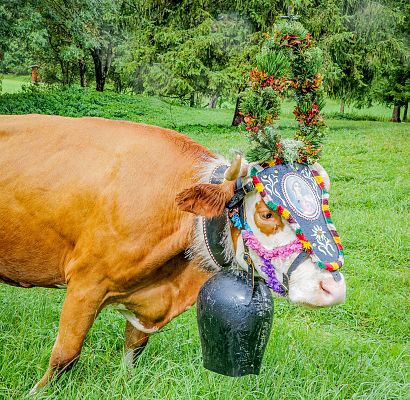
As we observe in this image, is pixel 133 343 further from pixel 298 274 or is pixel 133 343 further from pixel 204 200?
pixel 298 274

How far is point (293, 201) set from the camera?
3.04 metres

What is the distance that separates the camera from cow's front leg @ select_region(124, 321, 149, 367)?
394cm

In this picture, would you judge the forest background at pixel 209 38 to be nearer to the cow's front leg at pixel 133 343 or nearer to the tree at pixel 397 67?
the tree at pixel 397 67

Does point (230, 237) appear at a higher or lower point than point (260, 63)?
lower

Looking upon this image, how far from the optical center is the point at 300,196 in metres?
3.07

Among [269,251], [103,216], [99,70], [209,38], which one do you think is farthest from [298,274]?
[99,70]

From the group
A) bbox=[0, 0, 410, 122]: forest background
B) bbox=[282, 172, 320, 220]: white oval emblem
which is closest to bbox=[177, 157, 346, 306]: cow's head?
bbox=[282, 172, 320, 220]: white oval emblem

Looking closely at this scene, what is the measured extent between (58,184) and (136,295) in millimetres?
A: 866

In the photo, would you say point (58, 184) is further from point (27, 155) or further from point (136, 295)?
point (136, 295)

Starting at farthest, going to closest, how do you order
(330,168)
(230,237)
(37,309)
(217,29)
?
1. (217,29)
2. (330,168)
3. (37,309)
4. (230,237)

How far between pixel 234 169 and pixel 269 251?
19.6 inches

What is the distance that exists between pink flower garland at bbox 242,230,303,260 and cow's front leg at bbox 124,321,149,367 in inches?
48.8

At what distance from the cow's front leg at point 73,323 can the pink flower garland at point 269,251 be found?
0.98 metres

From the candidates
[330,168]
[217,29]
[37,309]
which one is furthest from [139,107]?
[37,309]
